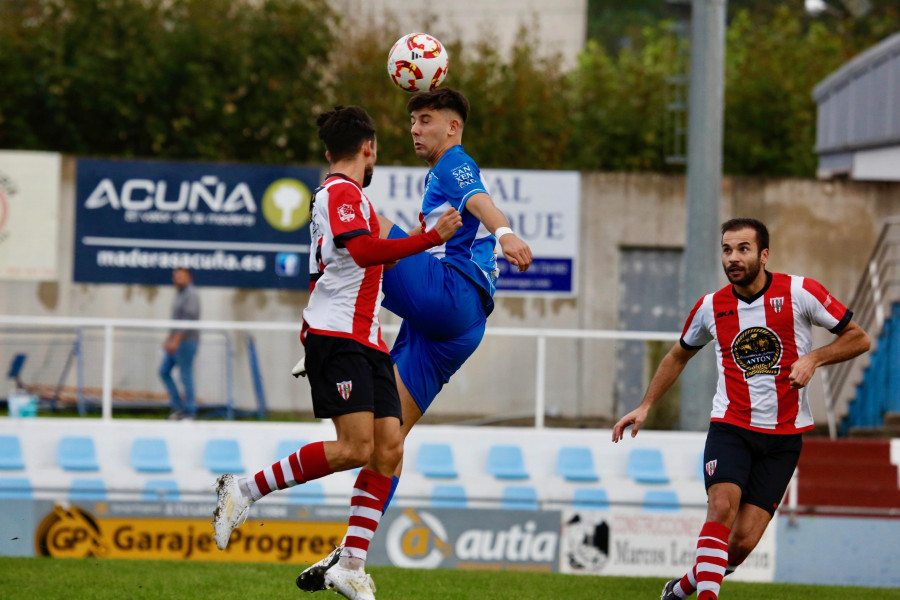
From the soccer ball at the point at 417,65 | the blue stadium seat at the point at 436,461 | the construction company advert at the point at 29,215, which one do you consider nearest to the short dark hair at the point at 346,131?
the soccer ball at the point at 417,65

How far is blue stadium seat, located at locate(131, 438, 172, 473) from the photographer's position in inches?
472

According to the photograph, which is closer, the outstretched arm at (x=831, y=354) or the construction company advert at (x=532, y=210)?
the outstretched arm at (x=831, y=354)

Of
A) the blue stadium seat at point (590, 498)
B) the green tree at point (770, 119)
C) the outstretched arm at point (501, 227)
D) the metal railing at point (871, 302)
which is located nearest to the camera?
the outstretched arm at point (501, 227)

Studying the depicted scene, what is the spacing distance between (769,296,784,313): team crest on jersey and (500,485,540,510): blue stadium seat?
5.99 m

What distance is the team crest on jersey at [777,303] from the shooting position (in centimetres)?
591

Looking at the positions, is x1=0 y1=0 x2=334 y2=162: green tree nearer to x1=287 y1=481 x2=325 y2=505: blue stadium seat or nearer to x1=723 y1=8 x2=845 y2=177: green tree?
x1=723 y1=8 x2=845 y2=177: green tree

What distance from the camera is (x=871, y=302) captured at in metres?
15.7

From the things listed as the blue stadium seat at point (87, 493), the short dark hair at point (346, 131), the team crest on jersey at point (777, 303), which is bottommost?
the blue stadium seat at point (87, 493)

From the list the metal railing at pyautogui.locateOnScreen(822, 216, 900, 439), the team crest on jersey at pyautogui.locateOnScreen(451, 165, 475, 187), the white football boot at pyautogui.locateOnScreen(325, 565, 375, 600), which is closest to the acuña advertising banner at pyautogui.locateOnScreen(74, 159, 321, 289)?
the metal railing at pyautogui.locateOnScreen(822, 216, 900, 439)

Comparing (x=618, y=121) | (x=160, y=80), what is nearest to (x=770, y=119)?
(x=618, y=121)

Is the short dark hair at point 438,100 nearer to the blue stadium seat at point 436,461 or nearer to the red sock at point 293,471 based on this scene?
the red sock at point 293,471

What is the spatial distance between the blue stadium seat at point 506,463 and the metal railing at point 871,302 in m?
4.11

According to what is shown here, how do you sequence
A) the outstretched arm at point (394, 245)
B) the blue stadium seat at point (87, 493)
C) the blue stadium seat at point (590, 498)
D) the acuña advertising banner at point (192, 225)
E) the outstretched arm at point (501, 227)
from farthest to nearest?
1. the acuña advertising banner at point (192, 225)
2. the blue stadium seat at point (590, 498)
3. the blue stadium seat at point (87, 493)
4. the outstretched arm at point (394, 245)
5. the outstretched arm at point (501, 227)

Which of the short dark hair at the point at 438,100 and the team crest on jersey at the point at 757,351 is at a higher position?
the short dark hair at the point at 438,100
